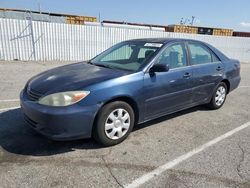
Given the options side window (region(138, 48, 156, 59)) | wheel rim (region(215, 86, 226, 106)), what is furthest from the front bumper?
wheel rim (region(215, 86, 226, 106))

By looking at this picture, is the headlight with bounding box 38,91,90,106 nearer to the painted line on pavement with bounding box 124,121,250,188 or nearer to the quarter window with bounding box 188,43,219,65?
the painted line on pavement with bounding box 124,121,250,188

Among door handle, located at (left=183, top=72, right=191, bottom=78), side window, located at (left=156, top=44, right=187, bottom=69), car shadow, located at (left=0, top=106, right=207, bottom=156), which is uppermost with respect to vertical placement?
side window, located at (left=156, top=44, right=187, bottom=69)

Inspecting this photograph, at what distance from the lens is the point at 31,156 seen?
321cm

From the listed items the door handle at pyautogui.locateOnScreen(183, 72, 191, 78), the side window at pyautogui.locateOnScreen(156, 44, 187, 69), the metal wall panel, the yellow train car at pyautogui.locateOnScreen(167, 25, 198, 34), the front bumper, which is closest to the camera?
the front bumper

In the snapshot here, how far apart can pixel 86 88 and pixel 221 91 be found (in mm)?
3533

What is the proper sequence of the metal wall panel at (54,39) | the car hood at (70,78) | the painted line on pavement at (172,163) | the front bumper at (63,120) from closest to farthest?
the painted line on pavement at (172,163), the front bumper at (63,120), the car hood at (70,78), the metal wall panel at (54,39)

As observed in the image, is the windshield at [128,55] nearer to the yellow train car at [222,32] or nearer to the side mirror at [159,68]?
the side mirror at [159,68]

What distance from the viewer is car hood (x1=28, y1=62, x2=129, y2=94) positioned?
3.30 m

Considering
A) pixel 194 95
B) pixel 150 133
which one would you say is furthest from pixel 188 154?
pixel 194 95

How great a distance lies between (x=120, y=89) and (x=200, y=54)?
7.64 ft

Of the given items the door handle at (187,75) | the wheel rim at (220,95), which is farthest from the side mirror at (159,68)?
the wheel rim at (220,95)

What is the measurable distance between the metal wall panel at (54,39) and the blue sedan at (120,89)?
914 cm

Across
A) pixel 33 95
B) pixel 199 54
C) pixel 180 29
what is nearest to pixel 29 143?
pixel 33 95

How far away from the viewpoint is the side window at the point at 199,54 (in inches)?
187
